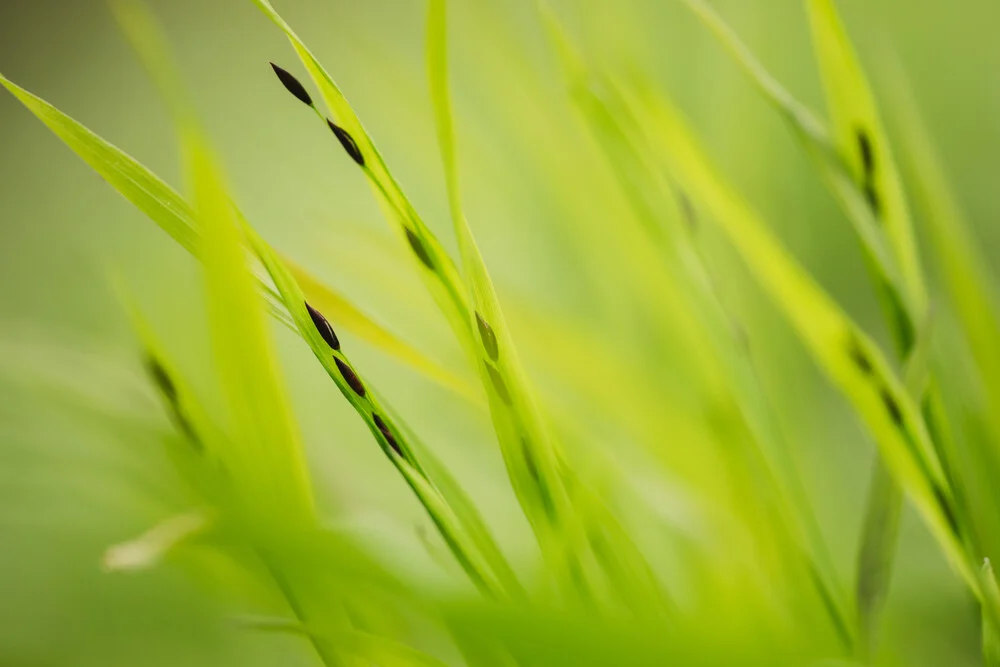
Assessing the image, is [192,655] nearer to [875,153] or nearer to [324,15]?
[875,153]

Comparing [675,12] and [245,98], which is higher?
[245,98]

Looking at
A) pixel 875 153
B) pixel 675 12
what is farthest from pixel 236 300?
pixel 675 12

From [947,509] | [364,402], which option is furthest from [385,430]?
[947,509]

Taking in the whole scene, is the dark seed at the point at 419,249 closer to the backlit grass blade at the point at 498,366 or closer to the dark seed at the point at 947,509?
the backlit grass blade at the point at 498,366

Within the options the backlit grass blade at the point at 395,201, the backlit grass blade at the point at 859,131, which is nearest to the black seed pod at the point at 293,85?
the backlit grass blade at the point at 395,201

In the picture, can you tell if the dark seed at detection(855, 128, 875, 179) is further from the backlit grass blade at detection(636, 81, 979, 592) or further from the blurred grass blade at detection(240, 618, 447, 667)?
the blurred grass blade at detection(240, 618, 447, 667)

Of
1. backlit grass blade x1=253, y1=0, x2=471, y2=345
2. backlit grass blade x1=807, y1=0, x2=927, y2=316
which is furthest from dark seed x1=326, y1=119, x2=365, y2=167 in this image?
backlit grass blade x1=807, y1=0, x2=927, y2=316
